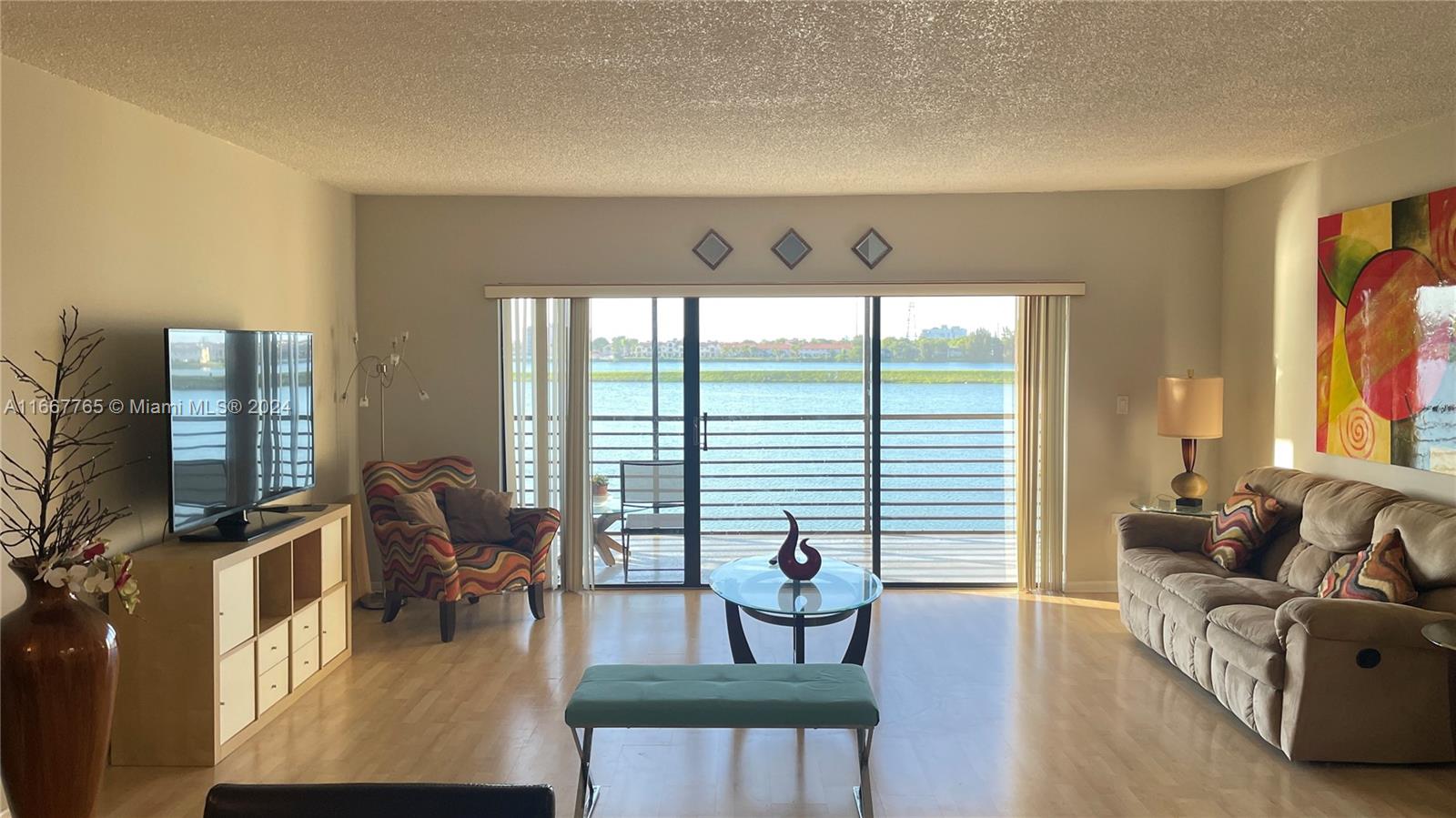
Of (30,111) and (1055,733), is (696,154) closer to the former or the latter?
(30,111)

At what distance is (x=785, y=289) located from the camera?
22.0 feet

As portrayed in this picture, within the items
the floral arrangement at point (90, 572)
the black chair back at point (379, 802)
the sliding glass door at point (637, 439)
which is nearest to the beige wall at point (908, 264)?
the sliding glass door at point (637, 439)

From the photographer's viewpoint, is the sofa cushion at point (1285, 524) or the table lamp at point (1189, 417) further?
the table lamp at point (1189, 417)

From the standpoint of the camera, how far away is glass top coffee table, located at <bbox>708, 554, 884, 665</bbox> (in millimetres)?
4512

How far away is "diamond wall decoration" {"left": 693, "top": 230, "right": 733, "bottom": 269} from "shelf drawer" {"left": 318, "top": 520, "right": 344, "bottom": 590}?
2796 millimetres

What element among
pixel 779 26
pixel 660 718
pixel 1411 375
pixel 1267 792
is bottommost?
pixel 1267 792

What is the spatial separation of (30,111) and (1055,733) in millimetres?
4447

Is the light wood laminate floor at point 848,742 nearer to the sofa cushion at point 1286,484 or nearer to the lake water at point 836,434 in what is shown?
the sofa cushion at point 1286,484

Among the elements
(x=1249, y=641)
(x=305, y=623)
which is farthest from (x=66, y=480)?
(x=1249, y=641)

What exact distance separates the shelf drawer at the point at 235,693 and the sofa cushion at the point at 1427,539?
15.3ft

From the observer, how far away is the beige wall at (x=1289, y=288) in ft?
15.5

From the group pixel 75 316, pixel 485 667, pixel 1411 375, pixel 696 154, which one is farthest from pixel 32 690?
pixel 1411 375

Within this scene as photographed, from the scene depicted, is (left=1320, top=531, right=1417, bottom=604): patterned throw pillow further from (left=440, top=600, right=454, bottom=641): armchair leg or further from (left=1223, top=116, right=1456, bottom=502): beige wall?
(left=440, top=600, right=454, bottom=641): armchair leg

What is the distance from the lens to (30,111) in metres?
3.61
